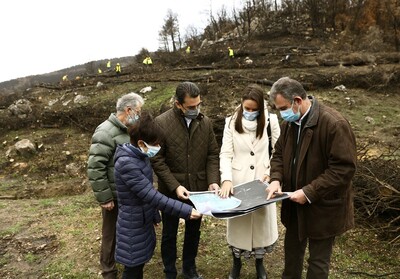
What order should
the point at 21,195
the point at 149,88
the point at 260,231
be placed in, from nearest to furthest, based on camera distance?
1. the point at 260,231
2. the point at 21,195
3. the point at 149,88

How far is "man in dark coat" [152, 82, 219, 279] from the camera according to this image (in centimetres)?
299

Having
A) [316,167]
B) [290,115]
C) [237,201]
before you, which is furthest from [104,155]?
[316,167]

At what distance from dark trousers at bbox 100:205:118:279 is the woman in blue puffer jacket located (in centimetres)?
71

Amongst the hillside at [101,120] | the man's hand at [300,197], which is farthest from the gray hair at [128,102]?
the hillside at [101,120]

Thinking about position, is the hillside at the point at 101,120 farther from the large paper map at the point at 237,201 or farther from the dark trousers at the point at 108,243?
the large paper map at the point at 237,201

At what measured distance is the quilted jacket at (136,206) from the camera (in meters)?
2.54

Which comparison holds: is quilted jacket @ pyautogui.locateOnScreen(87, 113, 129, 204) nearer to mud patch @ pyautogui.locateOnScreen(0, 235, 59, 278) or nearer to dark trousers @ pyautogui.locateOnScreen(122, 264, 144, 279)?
dark trousers @ pyautogui.locateOnScreen(122, 264, 144, 279)

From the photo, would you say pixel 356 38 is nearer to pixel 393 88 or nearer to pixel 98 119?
pixel 393 88

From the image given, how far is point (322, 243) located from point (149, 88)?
515 inches

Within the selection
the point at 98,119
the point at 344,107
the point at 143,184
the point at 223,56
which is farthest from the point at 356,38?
the point at 143,184

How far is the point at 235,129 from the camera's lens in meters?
3.14

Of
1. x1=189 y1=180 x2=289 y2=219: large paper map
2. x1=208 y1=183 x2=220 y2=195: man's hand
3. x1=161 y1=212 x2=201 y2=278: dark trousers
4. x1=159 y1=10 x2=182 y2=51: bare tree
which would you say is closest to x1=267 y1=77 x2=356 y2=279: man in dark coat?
x1=189 y1=180 x2=289 y2=219: large paper map

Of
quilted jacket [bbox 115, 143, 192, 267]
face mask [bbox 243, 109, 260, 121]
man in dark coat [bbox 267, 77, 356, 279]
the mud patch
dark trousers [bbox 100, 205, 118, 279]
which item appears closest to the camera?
man in dark coat [bbox 267, 77, 356, 279]

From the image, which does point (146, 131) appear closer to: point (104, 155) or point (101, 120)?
point (104, 155)
